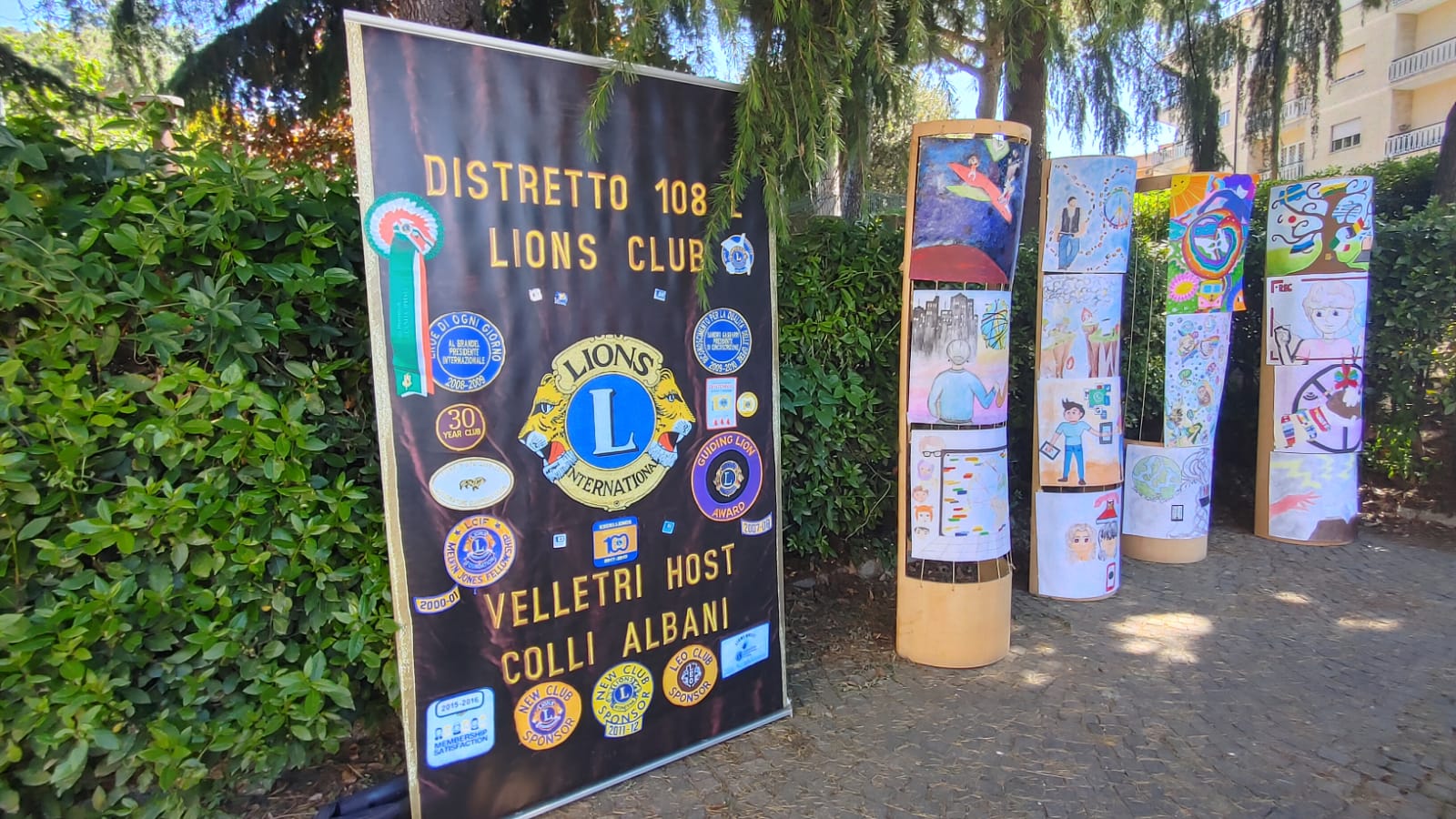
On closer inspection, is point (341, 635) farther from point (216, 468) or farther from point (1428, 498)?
point (1428, 498)

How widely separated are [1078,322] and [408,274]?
12.9 ft

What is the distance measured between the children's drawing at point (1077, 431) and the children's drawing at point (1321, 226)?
7.79 feet

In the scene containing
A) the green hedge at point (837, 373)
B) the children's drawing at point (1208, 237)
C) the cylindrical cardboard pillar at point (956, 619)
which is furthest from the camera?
the children's drawing at point (1208, 237)

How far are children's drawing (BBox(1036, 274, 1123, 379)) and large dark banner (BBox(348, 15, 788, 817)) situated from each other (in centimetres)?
228

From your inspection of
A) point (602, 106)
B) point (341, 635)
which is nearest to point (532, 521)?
point (341, 635)

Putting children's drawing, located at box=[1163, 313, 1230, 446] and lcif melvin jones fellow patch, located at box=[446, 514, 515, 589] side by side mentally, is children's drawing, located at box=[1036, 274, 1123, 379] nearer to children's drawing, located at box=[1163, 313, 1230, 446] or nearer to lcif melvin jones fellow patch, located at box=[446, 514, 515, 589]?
children's drawing, located at box=[1163, 313, 1230, 446]

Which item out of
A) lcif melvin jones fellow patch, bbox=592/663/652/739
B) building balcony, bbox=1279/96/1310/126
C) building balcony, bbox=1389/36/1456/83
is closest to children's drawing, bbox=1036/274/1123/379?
lcif melvin jones fellow patch, bbox=592/663/652/739

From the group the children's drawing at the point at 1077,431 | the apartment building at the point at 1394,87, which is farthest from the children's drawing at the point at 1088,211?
the apartment building at the point at 1394,87

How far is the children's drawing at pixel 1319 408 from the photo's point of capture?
5641 mm

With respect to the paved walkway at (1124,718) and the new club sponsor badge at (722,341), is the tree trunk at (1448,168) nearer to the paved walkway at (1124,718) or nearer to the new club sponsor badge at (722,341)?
the paved walkway at (1124,718)

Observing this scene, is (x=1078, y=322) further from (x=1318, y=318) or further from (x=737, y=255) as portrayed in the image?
(x=737, y=255)

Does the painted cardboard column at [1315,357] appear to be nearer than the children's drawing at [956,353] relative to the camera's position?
No

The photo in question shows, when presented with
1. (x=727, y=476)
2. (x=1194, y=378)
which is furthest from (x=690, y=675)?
(x=1194, y=378)

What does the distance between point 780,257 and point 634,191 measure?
139cm
